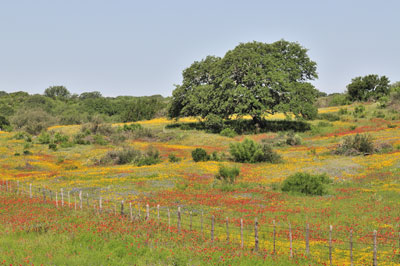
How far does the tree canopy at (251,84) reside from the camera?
6309 cm

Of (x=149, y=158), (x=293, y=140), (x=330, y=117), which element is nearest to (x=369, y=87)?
(x=330, y=117)

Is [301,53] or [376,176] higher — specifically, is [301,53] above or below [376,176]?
above

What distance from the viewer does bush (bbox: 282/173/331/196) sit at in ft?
84.7

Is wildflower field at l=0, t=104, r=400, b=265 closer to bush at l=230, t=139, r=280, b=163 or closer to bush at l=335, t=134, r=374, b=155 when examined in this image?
bush at l=335, t=134, r=374, b=155

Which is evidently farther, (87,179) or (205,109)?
(205,109)

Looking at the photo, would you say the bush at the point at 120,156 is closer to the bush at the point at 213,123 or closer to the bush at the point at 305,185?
the bush at the point at 213,123

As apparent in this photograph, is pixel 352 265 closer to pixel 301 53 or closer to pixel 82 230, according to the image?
pixel 82 230

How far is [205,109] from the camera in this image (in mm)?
66562

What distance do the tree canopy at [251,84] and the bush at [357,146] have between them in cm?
2058

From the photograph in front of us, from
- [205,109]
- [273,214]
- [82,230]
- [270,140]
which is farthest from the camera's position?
[205,109]

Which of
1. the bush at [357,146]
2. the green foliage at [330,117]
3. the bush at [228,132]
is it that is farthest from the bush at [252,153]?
the green foliage at [330,117]

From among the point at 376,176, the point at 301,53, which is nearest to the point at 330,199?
the point at 376,176

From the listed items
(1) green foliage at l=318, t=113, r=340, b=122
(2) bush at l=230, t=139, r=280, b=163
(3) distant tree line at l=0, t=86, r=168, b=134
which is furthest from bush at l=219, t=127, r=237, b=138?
(3) distant tree line at l=0, t=86, r=168, b=134

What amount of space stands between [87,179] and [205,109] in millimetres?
35161
